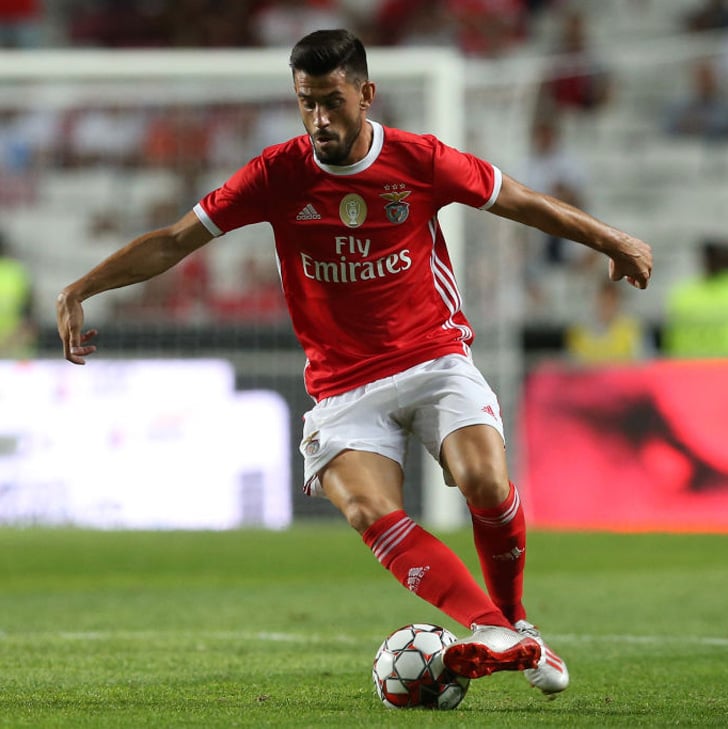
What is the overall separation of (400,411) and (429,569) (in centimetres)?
61

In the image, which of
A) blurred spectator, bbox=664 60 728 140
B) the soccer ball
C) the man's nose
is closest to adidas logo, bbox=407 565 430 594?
the soccer ball

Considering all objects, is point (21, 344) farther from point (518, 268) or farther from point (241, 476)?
point (518, 268)

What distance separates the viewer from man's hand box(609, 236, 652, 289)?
5336 millimetres

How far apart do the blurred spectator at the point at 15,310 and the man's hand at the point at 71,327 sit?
29.6 feet

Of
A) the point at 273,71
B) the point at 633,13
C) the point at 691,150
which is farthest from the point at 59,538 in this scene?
the point at 633,13

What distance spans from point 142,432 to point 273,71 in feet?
10.5

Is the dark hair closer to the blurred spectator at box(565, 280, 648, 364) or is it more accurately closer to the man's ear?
the man's ear

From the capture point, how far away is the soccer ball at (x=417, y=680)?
4.95m

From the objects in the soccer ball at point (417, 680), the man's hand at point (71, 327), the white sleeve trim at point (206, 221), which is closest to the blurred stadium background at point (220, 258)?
the white sleeve trim at point (206, 221)

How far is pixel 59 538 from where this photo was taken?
534 inches

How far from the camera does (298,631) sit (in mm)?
7371

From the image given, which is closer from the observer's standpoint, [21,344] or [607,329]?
[21,344]

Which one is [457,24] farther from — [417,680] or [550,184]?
[417,680]

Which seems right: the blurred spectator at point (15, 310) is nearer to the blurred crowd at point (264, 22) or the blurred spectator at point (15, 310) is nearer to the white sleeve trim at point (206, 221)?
the blurred crowd at point (264, 22)
